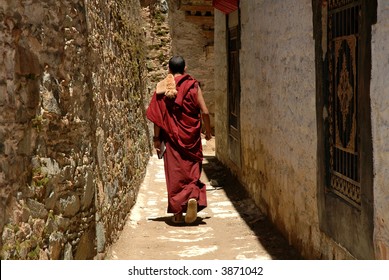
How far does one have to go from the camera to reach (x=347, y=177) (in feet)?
11.6

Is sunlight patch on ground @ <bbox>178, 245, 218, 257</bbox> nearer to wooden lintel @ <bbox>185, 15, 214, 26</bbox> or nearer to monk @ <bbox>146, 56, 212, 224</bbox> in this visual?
monk @ <bbox>146, 56, 212, 224</bbox>

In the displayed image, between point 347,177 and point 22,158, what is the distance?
71.6 inches

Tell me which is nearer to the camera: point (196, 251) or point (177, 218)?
point (196, 251)

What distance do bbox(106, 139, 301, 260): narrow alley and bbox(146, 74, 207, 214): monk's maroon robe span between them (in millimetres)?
331

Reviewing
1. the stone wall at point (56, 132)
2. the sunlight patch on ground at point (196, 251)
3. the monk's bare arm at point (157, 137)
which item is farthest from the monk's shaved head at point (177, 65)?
the sunlight patch on ground at point (196, 251)

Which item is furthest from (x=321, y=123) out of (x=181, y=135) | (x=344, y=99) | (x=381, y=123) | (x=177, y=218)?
(x=177, y=218)

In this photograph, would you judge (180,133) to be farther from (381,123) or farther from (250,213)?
(381,123)

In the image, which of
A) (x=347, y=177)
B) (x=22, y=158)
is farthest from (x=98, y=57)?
(x=347, y=177)

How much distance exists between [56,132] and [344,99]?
5.41 feet

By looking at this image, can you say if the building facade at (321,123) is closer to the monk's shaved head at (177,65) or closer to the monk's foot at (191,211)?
the monk's foot at (191,211)

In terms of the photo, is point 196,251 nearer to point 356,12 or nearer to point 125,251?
point 125,251

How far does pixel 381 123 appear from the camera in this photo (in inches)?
115

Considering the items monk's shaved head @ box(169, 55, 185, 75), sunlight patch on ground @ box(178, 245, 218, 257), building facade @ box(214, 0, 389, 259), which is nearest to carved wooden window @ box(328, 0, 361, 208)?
building facade @ box(214, 0, 389, 259)

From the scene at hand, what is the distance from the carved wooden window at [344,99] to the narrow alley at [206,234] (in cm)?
106
